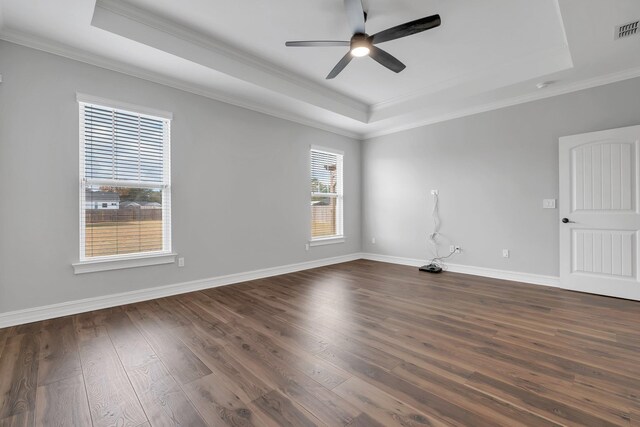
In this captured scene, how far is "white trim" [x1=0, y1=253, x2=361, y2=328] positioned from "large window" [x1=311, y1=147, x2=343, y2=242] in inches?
43.6

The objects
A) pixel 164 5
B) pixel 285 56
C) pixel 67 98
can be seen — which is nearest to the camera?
pixel 164 5

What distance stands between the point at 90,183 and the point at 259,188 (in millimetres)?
2158

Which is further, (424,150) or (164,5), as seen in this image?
(424,150)

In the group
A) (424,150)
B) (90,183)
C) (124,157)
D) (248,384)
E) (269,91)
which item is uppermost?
(269,91)

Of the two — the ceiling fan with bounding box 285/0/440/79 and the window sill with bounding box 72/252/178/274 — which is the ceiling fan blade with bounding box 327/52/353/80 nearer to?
the ceiling fan with bounding box 285/0/440/79

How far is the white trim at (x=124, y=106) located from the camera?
10.1 feet

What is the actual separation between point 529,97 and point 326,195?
363 cm

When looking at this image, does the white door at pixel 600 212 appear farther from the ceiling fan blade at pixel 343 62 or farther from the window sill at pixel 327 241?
the window sill at pixel 327 241

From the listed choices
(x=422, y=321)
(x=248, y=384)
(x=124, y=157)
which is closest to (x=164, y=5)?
(x=124, y=157)

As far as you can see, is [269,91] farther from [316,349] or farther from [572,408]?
[572,408]

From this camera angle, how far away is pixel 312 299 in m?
3.55

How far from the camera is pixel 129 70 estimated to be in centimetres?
334

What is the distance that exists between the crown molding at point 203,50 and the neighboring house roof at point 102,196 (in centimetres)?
167

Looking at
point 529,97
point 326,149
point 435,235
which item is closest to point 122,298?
point 326,149
